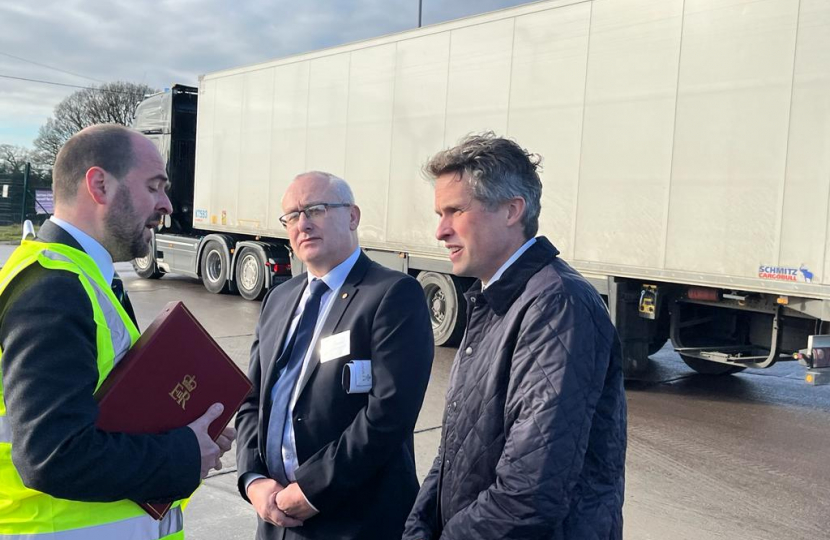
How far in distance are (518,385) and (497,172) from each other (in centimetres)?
60

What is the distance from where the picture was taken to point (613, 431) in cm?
186

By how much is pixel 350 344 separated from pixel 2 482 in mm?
1128

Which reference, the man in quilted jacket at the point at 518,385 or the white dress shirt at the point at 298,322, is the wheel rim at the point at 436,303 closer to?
the white dress shirt at the point at 298,322

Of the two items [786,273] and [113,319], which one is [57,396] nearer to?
[113,319]

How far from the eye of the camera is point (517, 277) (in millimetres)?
1994

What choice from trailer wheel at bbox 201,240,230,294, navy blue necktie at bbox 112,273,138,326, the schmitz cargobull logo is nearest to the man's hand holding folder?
navy blue necktie at bbox 112,273,138,326

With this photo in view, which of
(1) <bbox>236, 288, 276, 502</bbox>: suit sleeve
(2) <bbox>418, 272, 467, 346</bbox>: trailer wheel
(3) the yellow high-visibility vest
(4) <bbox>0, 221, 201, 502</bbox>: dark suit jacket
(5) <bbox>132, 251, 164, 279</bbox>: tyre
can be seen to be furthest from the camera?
(5) <bbox>132, 251, 164, 279</bbox>: tyre

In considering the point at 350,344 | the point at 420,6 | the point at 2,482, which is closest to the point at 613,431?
the point at 350,344

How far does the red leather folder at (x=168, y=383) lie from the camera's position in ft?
5.92

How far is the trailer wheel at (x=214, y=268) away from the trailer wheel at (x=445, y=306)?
5749mm

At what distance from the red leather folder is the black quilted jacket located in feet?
2.13

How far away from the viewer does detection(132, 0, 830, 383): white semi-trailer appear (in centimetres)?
639

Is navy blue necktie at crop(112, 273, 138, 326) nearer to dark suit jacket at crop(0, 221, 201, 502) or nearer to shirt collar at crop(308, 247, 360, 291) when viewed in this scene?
dark suit jacket at crop(0, 221, 201, 502)

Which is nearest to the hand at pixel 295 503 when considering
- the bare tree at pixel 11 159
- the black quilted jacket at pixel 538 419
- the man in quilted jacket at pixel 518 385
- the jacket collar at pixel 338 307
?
the jacket collar at pixel 338 307
